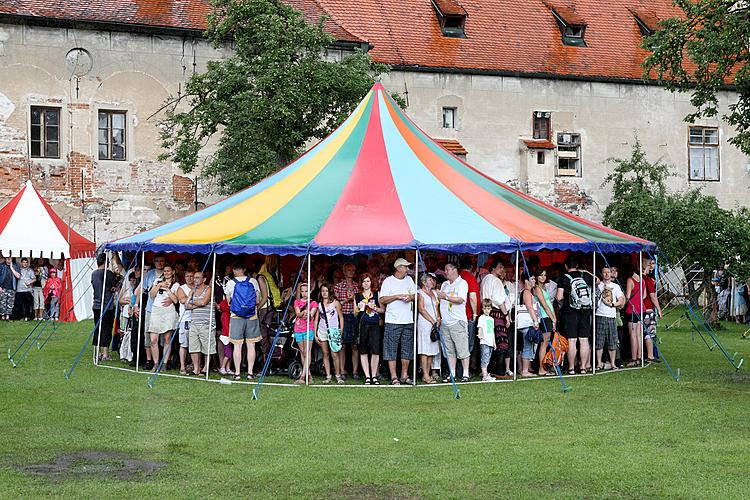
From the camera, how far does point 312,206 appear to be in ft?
50.5

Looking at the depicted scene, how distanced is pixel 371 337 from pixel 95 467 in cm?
570

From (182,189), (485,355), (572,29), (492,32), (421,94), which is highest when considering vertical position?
(572,29)

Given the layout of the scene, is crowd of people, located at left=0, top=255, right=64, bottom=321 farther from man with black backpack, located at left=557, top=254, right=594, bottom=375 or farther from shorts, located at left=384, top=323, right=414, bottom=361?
man with black backpack, located at left=557, top=254, right=594, bottom=375

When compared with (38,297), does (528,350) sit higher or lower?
lower

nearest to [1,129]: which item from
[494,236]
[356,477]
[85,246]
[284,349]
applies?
[85,246]

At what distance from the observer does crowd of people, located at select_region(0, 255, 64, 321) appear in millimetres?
25734

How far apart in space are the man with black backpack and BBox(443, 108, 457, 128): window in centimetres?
1836

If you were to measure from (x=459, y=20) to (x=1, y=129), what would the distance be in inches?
555

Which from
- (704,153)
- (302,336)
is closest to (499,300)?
(302,336)

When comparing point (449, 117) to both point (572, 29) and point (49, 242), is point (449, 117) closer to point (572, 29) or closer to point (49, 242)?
point (572, 29)

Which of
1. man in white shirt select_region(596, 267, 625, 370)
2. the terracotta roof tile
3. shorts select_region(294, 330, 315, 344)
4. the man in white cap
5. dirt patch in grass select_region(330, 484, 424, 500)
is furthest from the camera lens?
the terracotta roof tile

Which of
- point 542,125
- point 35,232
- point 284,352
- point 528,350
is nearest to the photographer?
point 528,350

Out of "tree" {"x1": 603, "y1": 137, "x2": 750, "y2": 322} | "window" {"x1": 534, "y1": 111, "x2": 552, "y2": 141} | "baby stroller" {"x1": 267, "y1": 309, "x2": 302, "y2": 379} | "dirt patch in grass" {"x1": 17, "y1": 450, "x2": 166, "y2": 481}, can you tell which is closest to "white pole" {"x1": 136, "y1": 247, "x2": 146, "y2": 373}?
"baby stroller" {"x1": 267, "y1": 309, "x2": 302, "y2": 379}

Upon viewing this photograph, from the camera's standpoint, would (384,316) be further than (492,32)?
No
